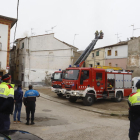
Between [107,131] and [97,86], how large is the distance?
21.8ft

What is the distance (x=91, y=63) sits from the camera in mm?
36938

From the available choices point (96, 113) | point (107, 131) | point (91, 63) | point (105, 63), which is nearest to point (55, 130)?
point (107, 131)

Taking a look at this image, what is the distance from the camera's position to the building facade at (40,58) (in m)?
27.3

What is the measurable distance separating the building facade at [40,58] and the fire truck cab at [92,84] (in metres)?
14.8

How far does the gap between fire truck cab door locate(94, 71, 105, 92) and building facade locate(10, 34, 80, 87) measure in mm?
16107

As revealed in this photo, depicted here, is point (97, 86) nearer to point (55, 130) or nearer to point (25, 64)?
point (55, 130)

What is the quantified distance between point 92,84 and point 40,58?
56.5 ft

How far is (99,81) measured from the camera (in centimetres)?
1319

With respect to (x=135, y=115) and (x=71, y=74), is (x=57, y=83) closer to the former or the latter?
(x=71, y=74)

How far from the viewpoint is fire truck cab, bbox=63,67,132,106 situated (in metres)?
12.4

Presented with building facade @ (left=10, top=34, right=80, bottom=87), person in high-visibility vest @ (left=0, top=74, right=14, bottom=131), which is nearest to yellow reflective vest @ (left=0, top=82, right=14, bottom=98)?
person in high-visibility vest @ (left=0, top=74, right=14, bottom=131)

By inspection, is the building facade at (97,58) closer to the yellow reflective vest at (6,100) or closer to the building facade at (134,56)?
the building facade at (134,56)

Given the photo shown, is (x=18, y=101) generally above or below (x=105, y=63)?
below

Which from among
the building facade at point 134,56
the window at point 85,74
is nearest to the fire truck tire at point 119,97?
the window at point 85,74
